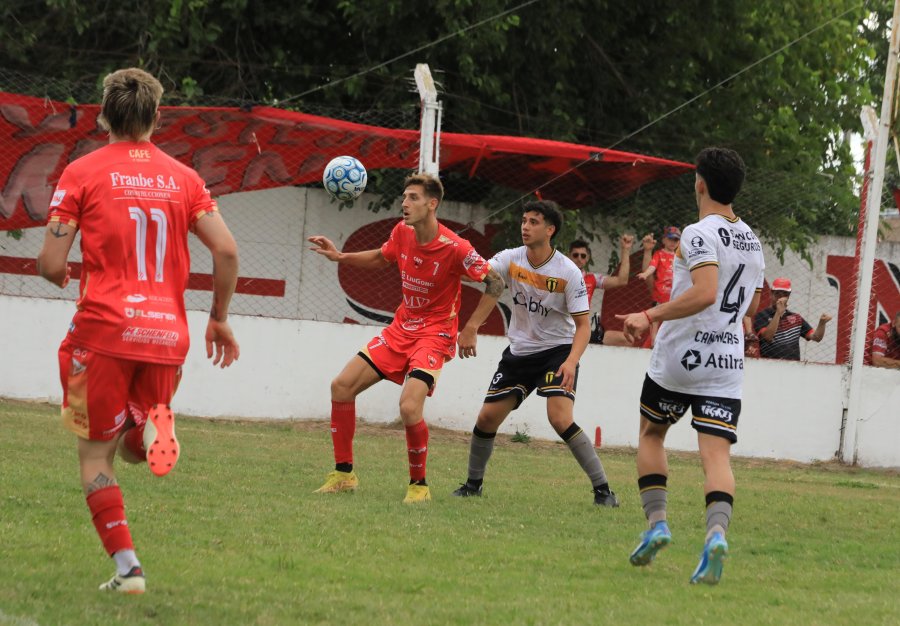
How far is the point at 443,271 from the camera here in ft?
28.9

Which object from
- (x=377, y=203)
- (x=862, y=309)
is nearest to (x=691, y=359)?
(x=862, y=309)

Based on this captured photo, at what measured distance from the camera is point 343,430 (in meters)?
8.72

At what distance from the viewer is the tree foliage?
1722cm

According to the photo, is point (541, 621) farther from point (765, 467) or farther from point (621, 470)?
point (765, 467)

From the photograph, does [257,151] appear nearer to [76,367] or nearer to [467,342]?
[467,342]

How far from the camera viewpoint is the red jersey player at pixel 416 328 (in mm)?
8641

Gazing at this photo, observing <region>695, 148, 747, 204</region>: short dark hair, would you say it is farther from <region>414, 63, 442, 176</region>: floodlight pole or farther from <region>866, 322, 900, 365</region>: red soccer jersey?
<region>866, 322, 900, 365</region>: red soccer jersey

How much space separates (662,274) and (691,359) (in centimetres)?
Result: 949

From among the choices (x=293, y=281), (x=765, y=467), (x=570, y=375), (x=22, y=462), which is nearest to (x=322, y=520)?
(x=570, y=375)

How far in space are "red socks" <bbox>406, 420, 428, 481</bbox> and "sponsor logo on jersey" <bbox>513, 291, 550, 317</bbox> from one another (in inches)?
46.2

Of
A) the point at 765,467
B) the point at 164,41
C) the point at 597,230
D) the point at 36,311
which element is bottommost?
the point at 765,467

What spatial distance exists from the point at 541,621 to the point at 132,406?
5.72 feet

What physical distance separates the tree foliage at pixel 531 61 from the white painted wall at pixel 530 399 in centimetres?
296

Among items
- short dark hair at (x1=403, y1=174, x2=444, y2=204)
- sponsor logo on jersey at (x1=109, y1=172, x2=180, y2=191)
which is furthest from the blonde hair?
short dark hair at (x1=403, y1=174, x2=444, y2=204)
